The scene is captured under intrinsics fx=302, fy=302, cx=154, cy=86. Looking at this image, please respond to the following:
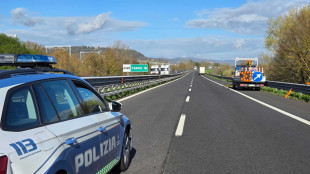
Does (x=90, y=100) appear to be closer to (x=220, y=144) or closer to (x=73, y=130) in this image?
(x=73, y=130)

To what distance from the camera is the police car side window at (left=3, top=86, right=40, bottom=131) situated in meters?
2.27

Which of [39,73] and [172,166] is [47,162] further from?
[172,166]

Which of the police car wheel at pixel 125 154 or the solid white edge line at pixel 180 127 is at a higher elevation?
the police car wheel at pixel 125 154

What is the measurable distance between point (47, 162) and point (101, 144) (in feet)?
3.85

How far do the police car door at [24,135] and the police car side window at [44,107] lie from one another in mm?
60

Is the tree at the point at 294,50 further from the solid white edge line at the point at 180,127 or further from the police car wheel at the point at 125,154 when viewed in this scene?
the police car wheel at the point at 125,154

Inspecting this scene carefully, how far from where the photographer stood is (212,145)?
245 inches

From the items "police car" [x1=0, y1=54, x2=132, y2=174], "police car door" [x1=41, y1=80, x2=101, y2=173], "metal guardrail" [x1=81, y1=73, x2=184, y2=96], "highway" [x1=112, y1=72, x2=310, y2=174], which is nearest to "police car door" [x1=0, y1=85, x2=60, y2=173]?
"police car" [x1=0, y1=54, x2=132, y2=174]

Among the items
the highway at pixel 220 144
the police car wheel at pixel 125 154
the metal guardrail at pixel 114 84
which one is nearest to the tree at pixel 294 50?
the metal guardrail at pixel 114 84

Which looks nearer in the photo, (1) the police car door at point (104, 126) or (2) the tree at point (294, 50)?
(1) the police car door at point (104, 126)

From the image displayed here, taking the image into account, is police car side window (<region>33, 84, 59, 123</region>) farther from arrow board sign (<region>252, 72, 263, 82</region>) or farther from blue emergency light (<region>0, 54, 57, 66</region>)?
arrow board sign (<region>252, 72, 263, 82</region>)

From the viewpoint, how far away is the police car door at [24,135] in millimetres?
2090

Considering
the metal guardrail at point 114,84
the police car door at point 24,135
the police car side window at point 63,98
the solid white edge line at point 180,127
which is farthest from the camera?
the metal guardrail at point 114,84

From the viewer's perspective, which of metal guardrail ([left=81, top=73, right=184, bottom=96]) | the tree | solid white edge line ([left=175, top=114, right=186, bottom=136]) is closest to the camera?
solid white edge line ([left=175, top=114, right=186, bottom=136])
